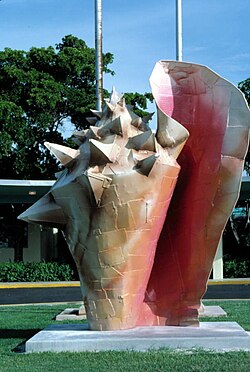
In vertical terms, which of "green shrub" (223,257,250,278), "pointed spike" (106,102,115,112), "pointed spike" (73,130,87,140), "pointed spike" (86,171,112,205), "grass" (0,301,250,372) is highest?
"pointed spike" (106,102,115,112)

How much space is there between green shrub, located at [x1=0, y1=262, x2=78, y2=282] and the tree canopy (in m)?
4.87

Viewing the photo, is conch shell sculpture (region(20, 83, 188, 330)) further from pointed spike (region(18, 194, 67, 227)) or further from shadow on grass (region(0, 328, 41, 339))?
shadow on grass (region(0, 328, 41, 339))

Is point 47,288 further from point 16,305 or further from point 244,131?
point 244,131

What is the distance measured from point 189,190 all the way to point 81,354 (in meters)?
2.79

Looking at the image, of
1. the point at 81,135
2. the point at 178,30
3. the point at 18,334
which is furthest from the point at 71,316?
the point at 178,30

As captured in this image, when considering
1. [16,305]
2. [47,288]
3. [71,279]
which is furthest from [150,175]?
[71,279]

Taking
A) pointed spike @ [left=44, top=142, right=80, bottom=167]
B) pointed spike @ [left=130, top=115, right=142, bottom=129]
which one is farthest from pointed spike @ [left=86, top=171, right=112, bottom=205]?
pointed spike @ [left=130, top=115, right=142, bottom=129]

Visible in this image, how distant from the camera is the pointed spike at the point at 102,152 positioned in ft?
32.1

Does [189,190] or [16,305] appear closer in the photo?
[189,190]

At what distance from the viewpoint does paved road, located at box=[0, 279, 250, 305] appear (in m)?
21.9

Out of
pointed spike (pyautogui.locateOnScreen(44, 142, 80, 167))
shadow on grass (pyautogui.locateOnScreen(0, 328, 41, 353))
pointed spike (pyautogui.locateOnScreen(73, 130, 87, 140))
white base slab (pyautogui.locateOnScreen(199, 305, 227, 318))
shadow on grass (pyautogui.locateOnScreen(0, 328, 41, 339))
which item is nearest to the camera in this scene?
pointed spike (pyautogui.locateOnScreen(44, 142, 80, 167))

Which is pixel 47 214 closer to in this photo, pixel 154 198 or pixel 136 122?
pixel 154 198

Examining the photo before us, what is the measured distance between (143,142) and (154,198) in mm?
785

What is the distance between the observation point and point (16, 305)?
782 inches
